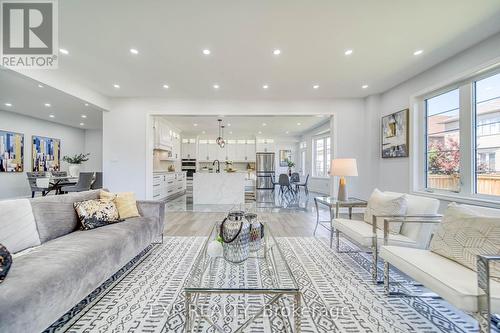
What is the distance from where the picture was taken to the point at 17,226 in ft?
5.79

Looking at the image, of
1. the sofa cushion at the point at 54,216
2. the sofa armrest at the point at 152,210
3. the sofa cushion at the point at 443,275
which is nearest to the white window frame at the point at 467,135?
the sofa cushion at the point at 443,275

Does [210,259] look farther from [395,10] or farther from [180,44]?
[395,10]

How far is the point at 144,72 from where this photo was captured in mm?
3998

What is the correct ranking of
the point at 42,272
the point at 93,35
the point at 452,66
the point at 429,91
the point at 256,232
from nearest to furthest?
the point at 42,272 < the point at 256,232 < the point at 93,35 < the point at 452,66 < the point at 429,91

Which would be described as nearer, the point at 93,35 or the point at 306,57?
the point at 93,35

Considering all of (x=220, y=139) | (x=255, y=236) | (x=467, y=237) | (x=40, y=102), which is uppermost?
(x=40, y=102)

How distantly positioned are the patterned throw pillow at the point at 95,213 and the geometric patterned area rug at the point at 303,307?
0.58 metres

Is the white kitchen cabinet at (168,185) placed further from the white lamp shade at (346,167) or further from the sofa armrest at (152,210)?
the white lamp shade at (346,167)

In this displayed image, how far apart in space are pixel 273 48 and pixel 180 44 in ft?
4.42

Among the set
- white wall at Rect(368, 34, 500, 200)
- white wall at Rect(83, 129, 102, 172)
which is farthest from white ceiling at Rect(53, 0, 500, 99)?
white wall at Rect(83, 129, 102, 172)

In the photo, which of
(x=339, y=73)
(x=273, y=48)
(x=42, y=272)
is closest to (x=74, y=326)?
(x=42, y=272)

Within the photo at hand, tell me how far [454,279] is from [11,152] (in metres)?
10.5

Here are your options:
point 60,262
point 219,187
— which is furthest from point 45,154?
point 60,262

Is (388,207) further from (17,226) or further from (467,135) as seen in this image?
(17,226)
